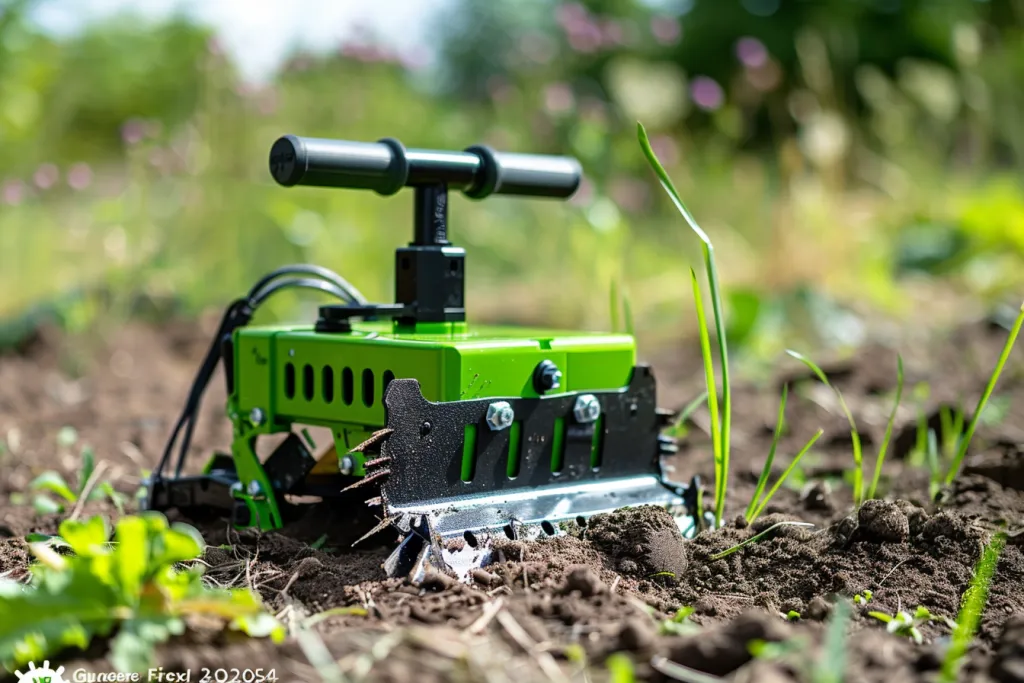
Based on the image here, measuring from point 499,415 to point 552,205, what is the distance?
4.23 meters

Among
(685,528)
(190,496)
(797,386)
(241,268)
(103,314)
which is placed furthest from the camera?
(241,268)

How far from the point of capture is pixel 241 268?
18.9 feet

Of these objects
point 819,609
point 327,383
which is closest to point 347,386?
point 327,383

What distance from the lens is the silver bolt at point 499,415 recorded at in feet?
6.84

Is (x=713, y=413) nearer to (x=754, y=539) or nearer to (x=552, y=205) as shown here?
(x=754, y=539)

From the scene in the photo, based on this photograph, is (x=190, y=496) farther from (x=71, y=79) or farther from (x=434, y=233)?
(x=71, y=79)

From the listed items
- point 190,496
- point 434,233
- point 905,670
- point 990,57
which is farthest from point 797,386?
point 990,57

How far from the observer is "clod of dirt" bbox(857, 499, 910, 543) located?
212 cm

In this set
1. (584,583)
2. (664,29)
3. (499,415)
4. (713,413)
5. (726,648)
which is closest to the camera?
(726,648)

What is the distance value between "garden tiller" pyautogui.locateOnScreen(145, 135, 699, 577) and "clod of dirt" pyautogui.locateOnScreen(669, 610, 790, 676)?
542 millimetres

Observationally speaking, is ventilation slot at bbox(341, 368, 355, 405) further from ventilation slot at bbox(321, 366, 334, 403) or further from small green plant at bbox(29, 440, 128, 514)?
small green plant at bbox(29, 440, 128, 514)

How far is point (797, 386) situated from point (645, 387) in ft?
6.23

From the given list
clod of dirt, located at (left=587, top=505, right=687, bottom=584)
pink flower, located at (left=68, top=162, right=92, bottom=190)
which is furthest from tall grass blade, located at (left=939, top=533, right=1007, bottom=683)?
pink flower, located at (left=68, top=162, right=92, bottom=190)

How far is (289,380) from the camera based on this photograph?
2.34m
